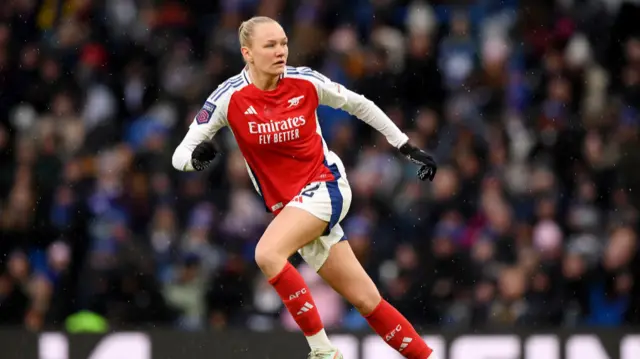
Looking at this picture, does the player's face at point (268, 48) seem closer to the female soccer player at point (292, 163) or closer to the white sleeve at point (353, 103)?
the female soccer player at point (292, 163)

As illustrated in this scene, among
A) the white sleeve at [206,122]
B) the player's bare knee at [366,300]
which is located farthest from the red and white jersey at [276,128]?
the player's bare knee at [366,300]

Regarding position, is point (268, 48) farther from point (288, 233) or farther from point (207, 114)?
point (288, 233)

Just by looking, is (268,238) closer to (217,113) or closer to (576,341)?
(217,113)

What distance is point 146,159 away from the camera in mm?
14617

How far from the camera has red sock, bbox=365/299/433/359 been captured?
29.0ft

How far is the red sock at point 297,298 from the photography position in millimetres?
8328

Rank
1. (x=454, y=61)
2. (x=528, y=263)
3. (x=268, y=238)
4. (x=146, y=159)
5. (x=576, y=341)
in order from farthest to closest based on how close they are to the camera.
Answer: (x=454, y=61), (x=146, y=159), (x=528, y=263), (x=576, y=341), (x=268, y=238)

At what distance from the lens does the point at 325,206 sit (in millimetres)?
8570

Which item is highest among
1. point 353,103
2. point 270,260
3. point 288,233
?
point 353,103

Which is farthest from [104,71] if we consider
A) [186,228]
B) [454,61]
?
[454,61]

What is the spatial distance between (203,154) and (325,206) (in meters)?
0.82

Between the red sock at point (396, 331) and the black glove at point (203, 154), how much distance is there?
56.5 inches

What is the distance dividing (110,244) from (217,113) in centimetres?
562

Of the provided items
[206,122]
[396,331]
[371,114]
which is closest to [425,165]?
[371,114]
